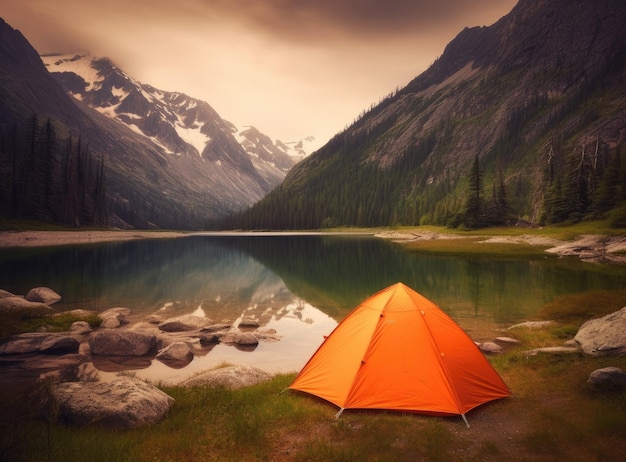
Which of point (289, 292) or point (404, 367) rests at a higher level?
point (404, 367)

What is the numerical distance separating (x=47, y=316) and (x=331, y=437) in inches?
866

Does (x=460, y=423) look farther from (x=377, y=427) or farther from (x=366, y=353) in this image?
(x=366, y=353)

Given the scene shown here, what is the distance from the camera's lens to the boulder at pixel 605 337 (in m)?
13.9

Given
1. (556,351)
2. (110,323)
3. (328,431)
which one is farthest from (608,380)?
(110,323)

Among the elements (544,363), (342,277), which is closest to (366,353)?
(544,363)

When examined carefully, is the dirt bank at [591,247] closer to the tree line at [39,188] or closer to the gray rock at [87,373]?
the gray rock at [87,373]

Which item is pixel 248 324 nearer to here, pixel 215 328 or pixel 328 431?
pixel 215 328

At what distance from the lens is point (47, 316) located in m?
23.0

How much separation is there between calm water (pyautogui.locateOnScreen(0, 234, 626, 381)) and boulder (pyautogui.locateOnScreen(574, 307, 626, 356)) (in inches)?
215

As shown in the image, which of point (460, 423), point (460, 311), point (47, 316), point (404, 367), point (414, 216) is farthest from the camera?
point (414, 216)

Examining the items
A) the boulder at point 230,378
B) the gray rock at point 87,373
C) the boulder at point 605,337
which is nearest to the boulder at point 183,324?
the gray rock at point 87,373

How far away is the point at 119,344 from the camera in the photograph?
1880 cm

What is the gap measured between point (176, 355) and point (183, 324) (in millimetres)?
5551

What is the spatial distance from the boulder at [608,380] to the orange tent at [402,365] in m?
2.46
